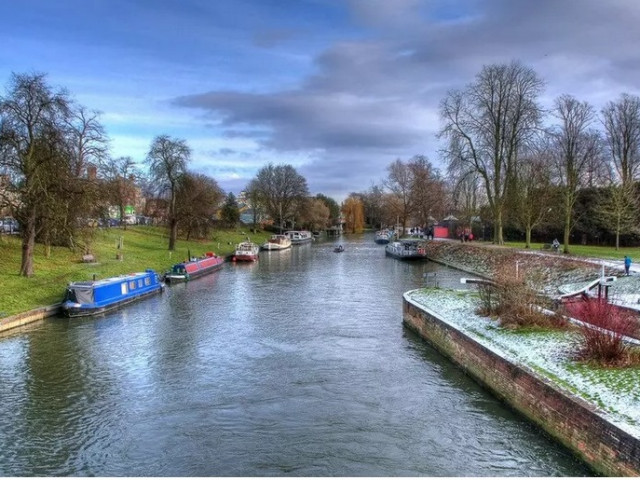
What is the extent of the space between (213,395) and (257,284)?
2570 centimetres

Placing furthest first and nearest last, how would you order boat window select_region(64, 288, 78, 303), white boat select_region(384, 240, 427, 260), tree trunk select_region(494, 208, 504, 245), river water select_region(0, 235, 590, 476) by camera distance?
white boat select_region(384, 240, 427, 260), tree trunk select_region(494, 208, 504, 245), boat window select_region(64, 288, 78, 303), river water select_region(0, 235, 590, 476)

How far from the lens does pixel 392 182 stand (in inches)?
4218

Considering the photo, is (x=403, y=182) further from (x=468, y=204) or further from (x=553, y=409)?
(x=553, y=409)

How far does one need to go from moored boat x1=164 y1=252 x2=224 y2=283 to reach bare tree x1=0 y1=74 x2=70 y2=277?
12.8 meters

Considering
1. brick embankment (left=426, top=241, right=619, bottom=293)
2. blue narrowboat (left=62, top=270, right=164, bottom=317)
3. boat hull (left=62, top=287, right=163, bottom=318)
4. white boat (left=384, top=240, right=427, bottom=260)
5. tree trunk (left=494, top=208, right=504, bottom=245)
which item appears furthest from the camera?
white boat (left=384, top=240, right=427, bottom=260)

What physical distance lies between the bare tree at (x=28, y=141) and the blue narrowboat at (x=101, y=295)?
461 centimetres

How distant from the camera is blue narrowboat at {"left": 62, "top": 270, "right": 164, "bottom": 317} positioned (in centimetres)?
2761

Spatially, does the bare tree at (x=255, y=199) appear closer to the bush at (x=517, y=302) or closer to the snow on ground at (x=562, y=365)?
the bush at (x=517, y=302)

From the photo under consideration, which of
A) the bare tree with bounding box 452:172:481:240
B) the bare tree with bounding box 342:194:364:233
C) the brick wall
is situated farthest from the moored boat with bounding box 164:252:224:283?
the bare tree with bounding box 342:194:364:233

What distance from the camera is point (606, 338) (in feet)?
45.2

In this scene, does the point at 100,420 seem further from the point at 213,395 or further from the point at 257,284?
the point at 257,284

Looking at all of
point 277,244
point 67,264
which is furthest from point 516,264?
point 277,244

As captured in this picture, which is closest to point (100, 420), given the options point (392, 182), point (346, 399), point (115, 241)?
point (346, 399)

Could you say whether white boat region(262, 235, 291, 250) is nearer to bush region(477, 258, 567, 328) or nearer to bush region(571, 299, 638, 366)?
bush region(477, 258, 567, 328)
